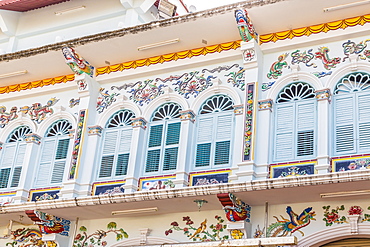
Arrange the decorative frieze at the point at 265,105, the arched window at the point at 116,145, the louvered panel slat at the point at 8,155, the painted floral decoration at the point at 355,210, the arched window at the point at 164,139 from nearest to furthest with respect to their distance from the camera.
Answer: the painted floral decoration at the point at 355,210
the decorative frieze at the point at 265,105
the arched window at the point at 164,139
the arched window at the point at 116,145
the louvered panel slat at the point at 8,155

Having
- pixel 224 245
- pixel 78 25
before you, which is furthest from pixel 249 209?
pixel 78 25

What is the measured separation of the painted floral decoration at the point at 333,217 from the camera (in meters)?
9.63

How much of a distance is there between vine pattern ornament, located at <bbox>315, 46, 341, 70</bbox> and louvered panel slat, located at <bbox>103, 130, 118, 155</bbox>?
4.14m

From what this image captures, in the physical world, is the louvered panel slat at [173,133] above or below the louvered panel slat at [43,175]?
above

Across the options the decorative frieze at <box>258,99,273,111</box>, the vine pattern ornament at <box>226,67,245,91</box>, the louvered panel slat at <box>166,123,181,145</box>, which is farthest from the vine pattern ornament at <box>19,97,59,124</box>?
Result: the decorative frieze at <box>258,99,273,111</box>

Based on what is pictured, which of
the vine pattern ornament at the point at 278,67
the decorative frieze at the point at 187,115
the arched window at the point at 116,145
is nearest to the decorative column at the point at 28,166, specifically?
the arched window at the point at 116,145

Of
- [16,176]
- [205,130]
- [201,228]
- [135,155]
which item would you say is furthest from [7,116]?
[201,228]

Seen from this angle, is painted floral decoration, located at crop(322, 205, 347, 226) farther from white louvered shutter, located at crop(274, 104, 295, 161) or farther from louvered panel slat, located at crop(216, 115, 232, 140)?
louvered panel slat, located at crop(216, 115, 232, 140)

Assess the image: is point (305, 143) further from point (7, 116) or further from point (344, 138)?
point (7, 116)

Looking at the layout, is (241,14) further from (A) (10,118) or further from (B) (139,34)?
(A) (10,118)

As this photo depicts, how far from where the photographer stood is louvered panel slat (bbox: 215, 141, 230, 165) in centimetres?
1083

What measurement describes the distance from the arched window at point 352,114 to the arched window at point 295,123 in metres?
0.40

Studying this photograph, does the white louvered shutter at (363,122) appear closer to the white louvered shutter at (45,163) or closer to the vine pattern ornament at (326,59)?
the vine pattern ornament at (326,59)

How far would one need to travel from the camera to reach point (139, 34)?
38.9 ft
